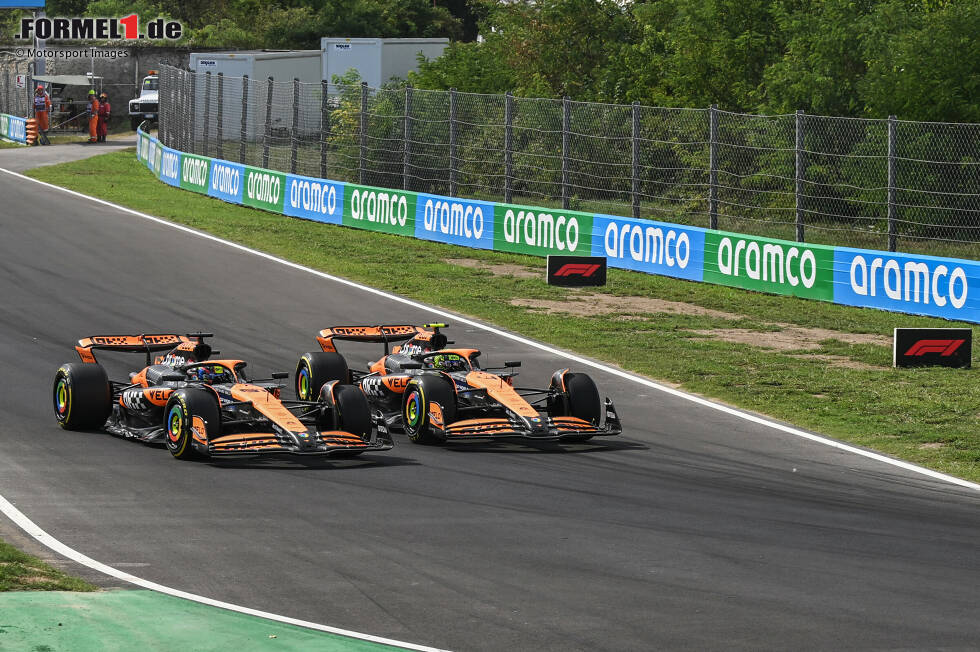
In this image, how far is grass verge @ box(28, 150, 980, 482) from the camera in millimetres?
14250

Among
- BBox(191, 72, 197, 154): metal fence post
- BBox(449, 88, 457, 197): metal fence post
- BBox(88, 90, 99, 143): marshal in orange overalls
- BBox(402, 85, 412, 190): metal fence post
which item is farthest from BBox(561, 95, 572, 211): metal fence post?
BBox(88, 90, 99, 143): marshal in orange overalls

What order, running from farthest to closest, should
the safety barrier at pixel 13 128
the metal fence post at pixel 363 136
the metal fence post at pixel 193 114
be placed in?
1. the safety barrier at pixel 13 128
2. the metal fence post at pixel 193 114
3. the metal fence post at pixel 363 136

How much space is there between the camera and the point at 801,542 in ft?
30.8

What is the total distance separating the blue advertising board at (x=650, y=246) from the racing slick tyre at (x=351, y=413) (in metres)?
12.4

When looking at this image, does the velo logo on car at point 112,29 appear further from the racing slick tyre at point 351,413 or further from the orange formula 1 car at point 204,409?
the racing slick tyre at point 351,413

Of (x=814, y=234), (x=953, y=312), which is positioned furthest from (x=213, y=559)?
(x=814, y=234)

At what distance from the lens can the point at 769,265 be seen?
2241cm

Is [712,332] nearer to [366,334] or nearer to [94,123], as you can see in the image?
[366,334]

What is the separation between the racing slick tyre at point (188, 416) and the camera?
11.5 metres

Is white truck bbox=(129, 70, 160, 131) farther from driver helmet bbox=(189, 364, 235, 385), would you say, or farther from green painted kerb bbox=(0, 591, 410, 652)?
green painted kerb bbox=(0, 591, 410, 652)

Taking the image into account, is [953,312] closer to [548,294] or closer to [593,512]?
[548,294]

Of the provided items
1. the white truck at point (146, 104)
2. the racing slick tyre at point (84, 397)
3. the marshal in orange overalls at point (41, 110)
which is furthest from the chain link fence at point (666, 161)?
the white truck at point (146, 104)

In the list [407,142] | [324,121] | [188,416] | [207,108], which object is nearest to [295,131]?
[324,121]

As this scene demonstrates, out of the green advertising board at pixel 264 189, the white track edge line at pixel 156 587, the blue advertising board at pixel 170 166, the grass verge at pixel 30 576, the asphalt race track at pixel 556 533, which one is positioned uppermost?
the blue advertising board at pixel 170 166
